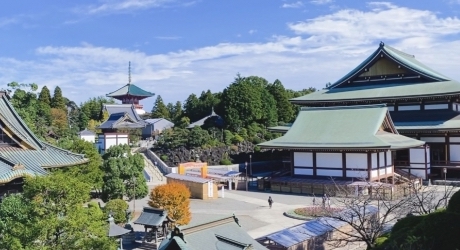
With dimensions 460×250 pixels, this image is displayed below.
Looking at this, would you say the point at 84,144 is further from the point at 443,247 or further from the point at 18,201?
the point at 443,247

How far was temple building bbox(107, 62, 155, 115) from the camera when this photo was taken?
87.2 metres

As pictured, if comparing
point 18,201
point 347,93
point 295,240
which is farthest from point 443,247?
point 347,93

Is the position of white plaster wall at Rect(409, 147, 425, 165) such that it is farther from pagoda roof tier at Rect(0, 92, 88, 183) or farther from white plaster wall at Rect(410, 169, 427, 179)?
pagoda roof tier at Rect(0, 92, 88, 183)

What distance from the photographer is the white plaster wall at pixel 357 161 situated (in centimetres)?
3194

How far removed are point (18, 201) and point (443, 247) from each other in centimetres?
1020

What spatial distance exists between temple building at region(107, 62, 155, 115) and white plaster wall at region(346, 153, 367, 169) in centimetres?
5988

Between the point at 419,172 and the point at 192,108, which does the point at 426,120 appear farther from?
the point at 192,108

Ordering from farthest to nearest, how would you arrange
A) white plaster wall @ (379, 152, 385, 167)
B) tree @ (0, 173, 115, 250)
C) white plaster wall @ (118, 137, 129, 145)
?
white plaster wall @ (118, 137, 129, 145), white plaster wall @ (379, 152, 385, 167), tree @ (0, 173, 115, 250)

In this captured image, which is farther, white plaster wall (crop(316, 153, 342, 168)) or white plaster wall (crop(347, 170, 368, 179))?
white plaster wall (crop(316, 153, 342, 168))

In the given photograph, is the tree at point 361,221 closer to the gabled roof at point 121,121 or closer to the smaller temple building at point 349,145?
the smaller temple building at point 349,145

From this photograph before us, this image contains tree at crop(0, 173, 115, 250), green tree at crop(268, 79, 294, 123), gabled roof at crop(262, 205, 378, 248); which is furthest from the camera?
green tree at crop(268, 79, 294, 123)

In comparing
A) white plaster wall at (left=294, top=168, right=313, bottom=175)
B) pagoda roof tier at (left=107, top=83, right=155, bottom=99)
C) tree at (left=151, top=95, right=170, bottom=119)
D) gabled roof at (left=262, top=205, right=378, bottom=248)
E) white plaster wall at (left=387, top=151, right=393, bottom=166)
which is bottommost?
gabled roof at (left=262, top=205, right=378, bottom=248)

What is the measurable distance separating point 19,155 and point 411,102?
3262 centimetres

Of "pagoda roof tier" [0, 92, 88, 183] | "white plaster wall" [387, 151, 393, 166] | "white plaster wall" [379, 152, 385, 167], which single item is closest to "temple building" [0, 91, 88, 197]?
"pagoda roof tier" [0, 92, 88, 183]
